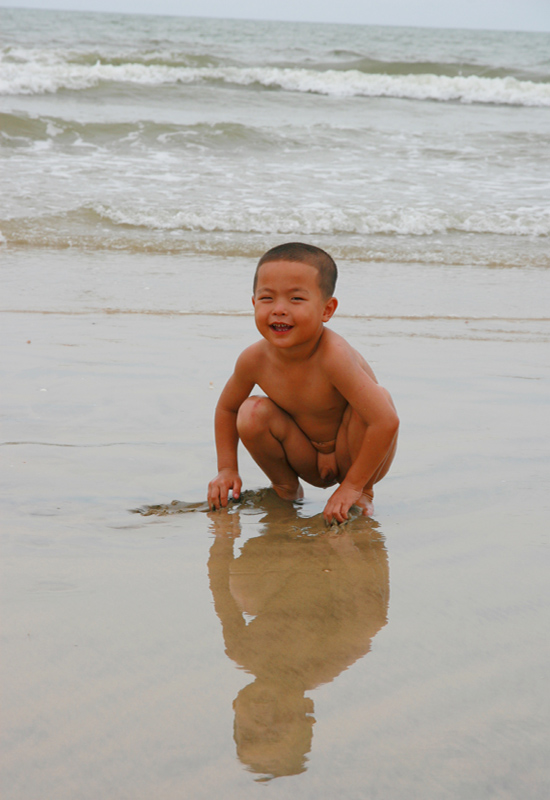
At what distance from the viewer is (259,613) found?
182 cm

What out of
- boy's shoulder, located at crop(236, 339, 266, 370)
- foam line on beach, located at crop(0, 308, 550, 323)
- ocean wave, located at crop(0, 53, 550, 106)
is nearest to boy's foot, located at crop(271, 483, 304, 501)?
boy's shoulder, located at crop(236, 339, 266, 370)

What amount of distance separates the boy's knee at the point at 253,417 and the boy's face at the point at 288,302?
0.83ft

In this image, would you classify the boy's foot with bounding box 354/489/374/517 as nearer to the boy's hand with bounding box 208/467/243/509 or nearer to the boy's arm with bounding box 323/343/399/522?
the boy's arm with bounding box 323/343/399/522

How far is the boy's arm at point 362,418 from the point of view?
7.74 ft

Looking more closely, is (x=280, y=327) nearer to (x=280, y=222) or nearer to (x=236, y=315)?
(x=236, y=315)

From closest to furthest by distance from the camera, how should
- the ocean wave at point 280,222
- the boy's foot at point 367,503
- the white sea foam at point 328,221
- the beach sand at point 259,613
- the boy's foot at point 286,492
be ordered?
the beach sand at point 259,613 → the boy's foot at point 367,503 → the boy's foot at point 286,492 → the ocean wave at point 280,222 → the white sea foam at point 328,221

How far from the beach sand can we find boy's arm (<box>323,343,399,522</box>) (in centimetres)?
11

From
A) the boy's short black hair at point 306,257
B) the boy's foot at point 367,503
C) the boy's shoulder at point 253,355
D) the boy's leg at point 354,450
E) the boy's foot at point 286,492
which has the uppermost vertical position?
the boy's short black hair at point 306,257

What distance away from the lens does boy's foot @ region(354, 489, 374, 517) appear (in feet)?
8.20

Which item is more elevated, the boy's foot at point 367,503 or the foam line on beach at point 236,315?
the foam line on beach at point 236,315

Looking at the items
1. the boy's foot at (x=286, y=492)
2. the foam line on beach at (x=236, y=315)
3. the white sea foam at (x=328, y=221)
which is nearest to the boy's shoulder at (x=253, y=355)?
the boy's foot at (x=286, y=492)

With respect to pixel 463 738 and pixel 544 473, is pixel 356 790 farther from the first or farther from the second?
pixel 544 473

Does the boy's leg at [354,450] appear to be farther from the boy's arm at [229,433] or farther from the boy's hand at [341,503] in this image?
the boy's arm at [229,433]

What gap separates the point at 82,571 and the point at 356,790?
98cm
